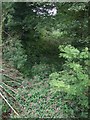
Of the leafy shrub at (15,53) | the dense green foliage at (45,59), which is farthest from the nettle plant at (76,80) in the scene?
the leafy shrub at (15,53)

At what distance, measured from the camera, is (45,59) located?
4.98 meters

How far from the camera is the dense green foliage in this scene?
3.43m

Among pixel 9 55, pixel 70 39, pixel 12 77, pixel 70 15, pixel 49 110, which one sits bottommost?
pixel 49 110

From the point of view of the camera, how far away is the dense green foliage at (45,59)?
343cm

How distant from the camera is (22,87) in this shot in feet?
14.0

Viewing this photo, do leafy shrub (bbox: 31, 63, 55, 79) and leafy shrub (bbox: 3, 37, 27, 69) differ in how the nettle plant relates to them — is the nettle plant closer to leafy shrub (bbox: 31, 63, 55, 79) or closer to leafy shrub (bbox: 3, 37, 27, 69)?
leafy shrub (bbox: 31, 63, 55, 79)

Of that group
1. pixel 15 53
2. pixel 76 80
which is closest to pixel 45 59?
pixel 15 53

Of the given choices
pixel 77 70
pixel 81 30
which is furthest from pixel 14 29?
pixel 77 70

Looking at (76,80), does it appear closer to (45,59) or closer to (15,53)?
(45,59)

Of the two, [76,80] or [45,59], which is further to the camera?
[45,59]

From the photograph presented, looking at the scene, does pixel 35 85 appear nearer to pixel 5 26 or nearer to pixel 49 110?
pixel 49 110

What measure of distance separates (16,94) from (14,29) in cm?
175

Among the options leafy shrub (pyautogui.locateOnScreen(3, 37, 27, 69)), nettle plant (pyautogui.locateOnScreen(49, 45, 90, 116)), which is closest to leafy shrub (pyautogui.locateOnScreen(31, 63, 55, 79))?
leafy shrub (pyautogui.locateOnScreen(3, 37, 27, 69))

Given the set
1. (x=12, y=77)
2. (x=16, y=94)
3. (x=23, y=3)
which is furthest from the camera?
(x=23, y=3)
